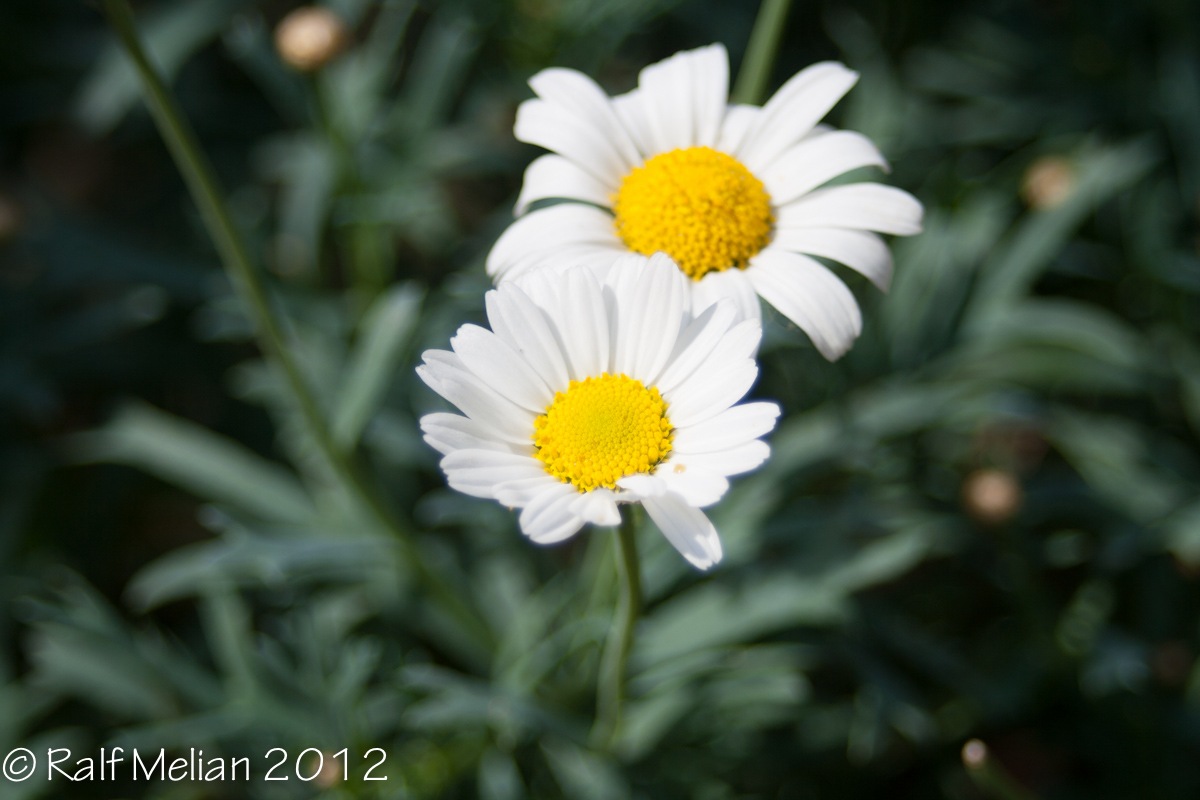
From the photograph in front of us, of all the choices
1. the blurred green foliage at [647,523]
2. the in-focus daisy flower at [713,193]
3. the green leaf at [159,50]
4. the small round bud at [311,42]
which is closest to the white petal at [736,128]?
the in-focus daisy flower at [713,193]

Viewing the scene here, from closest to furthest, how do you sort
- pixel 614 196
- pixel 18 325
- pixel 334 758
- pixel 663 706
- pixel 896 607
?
pixel 614 196, pixel 334 758, pixel 663 706, pixel 896 607, pixel 18 325

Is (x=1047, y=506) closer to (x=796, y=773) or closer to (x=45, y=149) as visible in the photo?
(x=796, y=773)

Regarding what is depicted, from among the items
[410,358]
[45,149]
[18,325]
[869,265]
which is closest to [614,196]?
[869,265]

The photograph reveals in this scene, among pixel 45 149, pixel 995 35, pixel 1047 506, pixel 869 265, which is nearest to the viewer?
pixel 869 265

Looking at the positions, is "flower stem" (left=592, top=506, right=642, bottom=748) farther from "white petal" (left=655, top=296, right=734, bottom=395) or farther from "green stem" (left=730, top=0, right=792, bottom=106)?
"green stem" (left=730, top=0, right=792, bottom=106)

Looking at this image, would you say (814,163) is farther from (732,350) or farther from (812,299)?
(732,350)

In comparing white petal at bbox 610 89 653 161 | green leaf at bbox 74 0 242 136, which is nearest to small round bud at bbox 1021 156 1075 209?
white petal at bbox 610 89 653 161
